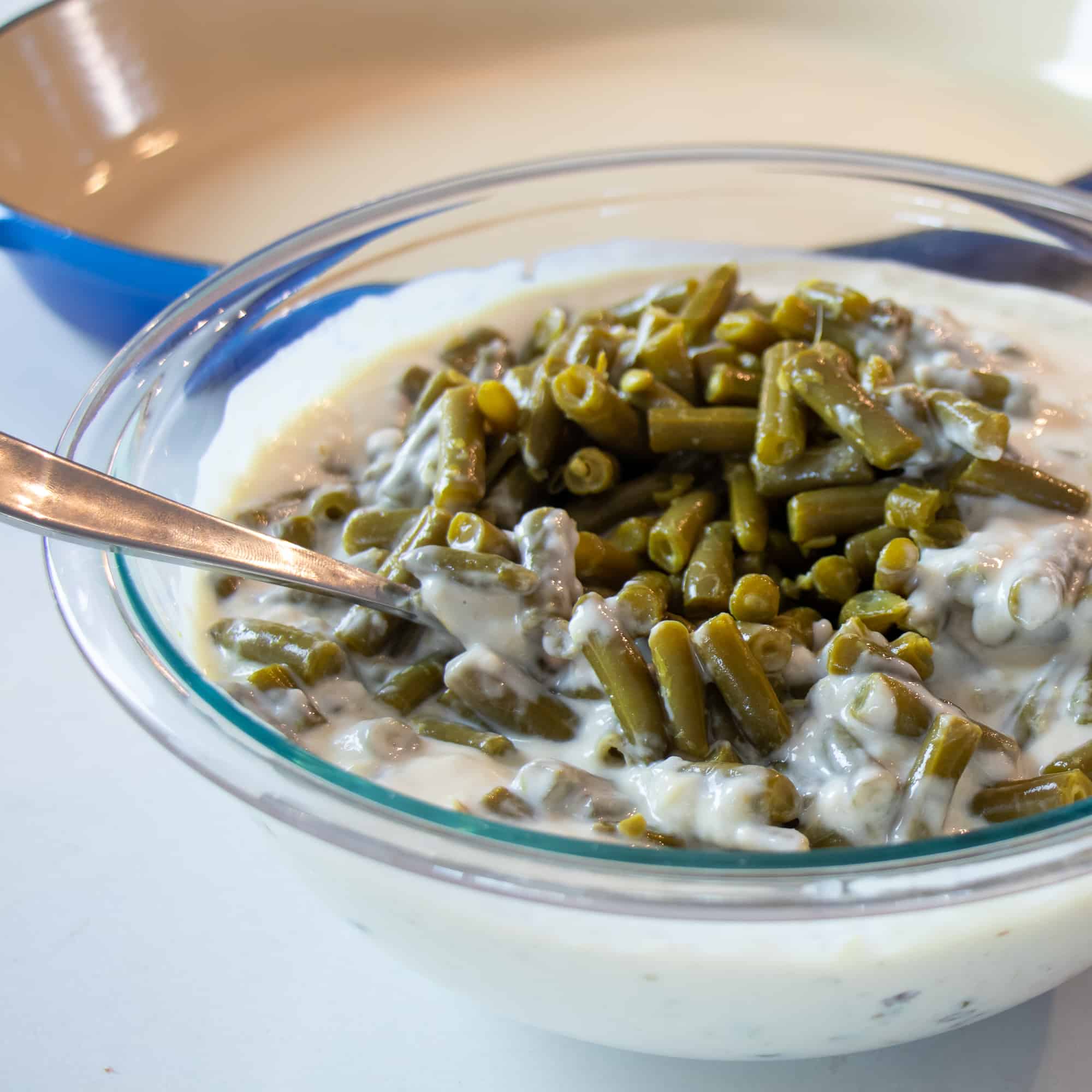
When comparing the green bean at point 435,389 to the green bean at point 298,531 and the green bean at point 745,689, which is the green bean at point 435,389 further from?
the green bean at point 745,689

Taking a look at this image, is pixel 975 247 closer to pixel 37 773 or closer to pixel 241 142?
pixel 37 773

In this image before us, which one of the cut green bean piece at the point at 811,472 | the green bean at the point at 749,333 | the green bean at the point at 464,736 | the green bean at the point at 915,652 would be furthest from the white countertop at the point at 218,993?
the green bean at the point at 749,333

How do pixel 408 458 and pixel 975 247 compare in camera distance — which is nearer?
pixel 408 458

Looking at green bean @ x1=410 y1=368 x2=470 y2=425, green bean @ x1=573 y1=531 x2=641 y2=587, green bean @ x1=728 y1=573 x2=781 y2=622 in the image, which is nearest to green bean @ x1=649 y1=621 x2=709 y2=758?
green bean @ x1=728 y1=573 x2=781 y2=622

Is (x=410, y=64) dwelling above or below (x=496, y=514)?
above

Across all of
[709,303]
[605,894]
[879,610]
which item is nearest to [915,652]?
[879,610]

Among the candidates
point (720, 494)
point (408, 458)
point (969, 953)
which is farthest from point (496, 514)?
point (969, 953)

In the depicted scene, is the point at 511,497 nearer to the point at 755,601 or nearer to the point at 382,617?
the point at 382,617
